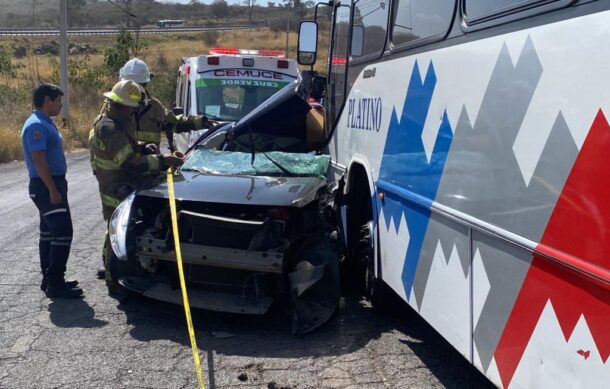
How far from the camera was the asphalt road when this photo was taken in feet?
13.4

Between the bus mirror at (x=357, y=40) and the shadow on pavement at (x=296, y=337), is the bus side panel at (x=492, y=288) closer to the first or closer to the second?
the shadow on pavement at (x=296, y=337)

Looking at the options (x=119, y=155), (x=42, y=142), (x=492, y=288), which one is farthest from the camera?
(x=119, y=155)

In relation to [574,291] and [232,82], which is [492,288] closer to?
[574,291]

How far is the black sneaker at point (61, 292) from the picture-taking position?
5.54 metres

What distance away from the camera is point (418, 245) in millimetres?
3986

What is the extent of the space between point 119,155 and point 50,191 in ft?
2.16

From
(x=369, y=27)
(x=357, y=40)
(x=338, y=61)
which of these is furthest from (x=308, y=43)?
(x=369, y=27)

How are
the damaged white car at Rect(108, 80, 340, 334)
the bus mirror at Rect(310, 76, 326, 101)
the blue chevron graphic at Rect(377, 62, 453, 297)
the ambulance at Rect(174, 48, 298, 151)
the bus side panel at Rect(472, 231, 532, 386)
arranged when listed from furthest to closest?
the ambulance at Rect(174, 48, 298, 151), the bus mirror at Rect(310, 76, 326, 101), the damaged white car at Rect(108, 80, 340, 334), the blue chevron graphic at Rect(377, 62, 453, 297), the bus side panel at Rect(472, 231, 532, 386)

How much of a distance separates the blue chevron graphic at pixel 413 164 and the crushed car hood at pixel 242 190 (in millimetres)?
809

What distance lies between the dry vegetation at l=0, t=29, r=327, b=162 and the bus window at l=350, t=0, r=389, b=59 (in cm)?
237

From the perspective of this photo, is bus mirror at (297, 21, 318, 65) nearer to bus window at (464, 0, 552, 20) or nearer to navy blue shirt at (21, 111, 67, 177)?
navy blue shirt at (21, 111, 67, 177)

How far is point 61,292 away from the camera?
555cm

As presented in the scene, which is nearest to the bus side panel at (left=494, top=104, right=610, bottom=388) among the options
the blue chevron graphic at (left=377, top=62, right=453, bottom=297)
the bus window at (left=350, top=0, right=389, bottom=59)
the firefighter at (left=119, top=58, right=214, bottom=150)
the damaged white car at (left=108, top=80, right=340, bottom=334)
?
the blue chevron graphic at (left=377, top=62, right=453, bottom=297)

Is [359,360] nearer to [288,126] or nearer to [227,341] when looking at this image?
[227,341]
